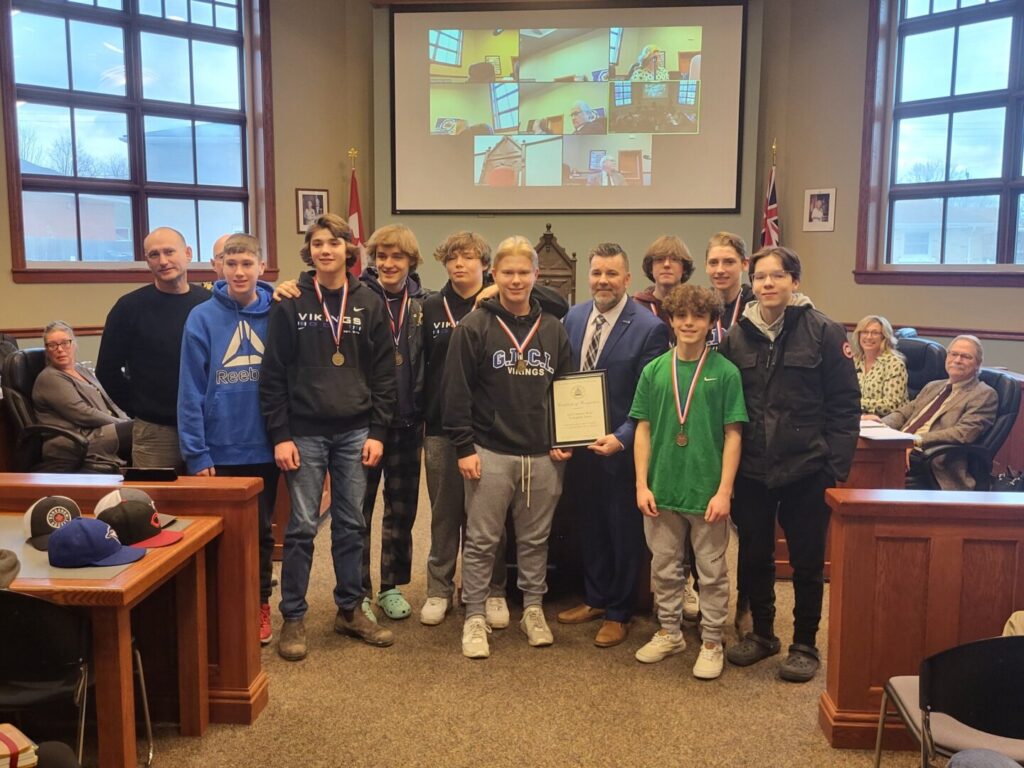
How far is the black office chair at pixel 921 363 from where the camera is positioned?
5.47m

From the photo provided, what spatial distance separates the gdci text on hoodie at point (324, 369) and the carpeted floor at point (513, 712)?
0.86 metres

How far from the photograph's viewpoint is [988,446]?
176 inches

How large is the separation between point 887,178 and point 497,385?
584 cm

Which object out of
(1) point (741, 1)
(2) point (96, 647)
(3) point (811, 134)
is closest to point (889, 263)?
(3) point (811, 134)

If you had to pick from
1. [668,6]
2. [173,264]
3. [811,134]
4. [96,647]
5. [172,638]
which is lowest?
[172,638]

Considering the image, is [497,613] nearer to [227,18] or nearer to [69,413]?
[69,413]

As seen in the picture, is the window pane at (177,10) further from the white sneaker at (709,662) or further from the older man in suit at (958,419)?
the white sneaker at (709,662)

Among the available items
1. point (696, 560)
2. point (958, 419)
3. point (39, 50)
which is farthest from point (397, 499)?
point (39, 50)

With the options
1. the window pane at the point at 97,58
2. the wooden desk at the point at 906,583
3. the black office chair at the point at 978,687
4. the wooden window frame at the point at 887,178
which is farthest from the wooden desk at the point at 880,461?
the window pane at the point at 97,58

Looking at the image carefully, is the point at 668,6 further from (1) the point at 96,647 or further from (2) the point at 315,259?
(1) the point at 96,647

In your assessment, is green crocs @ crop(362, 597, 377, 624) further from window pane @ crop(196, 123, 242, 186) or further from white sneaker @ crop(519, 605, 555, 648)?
window pane @ crop(196, 123, 242, 186)

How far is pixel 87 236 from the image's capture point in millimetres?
7199

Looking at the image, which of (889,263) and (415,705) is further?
(889,263)

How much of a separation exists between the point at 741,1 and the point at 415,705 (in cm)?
675
